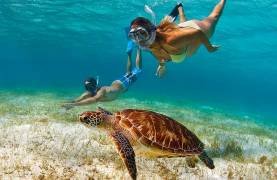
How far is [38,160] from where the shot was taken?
753 cm

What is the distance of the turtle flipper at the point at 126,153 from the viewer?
19.4 feet

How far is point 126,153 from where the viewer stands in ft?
20.0

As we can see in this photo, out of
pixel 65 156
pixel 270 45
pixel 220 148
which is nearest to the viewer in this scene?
pixel 65 156

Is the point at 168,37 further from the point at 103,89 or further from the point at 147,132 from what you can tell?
the point at 103,89

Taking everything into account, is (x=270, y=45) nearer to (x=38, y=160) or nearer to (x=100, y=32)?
(x=100, y=32)

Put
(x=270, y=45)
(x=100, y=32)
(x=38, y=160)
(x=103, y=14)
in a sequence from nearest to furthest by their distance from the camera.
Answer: (x=38, y=160) < (x=103, y=14) < (x=270, y=45) < (x=100, y=32)

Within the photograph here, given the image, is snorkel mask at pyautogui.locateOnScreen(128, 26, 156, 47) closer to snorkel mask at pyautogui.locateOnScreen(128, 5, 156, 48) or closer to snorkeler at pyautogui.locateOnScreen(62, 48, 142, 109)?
snorkel mask at pyautogui.locateOnScreen(128, 5, 156, 48)

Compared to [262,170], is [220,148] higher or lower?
higher

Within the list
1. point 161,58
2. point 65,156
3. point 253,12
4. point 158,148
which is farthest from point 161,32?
point 253,12

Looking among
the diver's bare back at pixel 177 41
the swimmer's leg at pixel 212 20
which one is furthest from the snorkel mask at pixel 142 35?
the swimmer's leg at pixel 212 20

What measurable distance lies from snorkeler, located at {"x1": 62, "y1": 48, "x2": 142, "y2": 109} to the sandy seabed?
14.5 feet

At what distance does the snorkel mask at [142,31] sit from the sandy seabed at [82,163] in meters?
2.90

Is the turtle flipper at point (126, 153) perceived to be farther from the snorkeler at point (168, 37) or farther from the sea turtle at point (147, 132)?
the snorkeler at point (168, 37)

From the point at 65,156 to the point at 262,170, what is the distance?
489cm
